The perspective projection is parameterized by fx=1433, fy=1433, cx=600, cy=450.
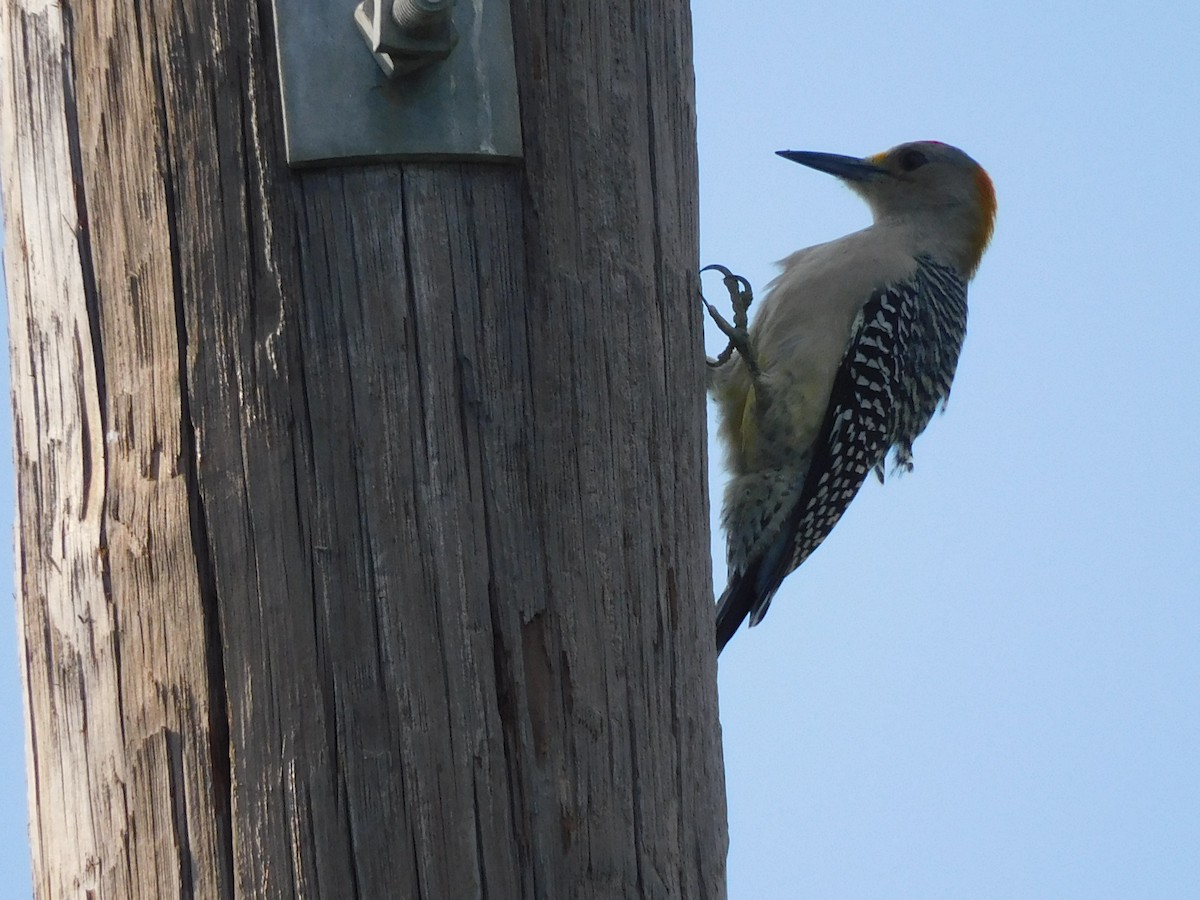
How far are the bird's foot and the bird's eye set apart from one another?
1.55 m

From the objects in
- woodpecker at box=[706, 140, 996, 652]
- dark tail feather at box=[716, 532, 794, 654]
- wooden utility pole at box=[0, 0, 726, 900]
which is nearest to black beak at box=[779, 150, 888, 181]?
woodpecker at box=[706, 140, 996, 652]

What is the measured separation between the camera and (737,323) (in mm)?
5012

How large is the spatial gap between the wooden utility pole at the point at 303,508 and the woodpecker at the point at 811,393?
2.76 m

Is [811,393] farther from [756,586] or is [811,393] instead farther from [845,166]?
[845,166]

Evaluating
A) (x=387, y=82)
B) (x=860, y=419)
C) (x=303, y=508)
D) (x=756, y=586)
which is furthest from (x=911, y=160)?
(x=303, y=508)

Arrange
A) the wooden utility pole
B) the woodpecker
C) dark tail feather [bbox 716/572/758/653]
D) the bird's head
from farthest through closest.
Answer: the bird's head
the woodpecker
dark tail feather [bbox 716/572/758/653]
the wooden utility pole

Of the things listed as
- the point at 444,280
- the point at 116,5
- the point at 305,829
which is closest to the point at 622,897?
the point at 305,829

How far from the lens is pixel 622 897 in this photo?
6.29 ft

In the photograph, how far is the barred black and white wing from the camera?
16.5 ft

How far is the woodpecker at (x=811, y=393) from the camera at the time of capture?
4996 mm

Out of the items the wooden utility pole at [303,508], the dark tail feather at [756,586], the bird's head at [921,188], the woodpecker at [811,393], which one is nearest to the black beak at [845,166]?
the bird's head at [921,188]

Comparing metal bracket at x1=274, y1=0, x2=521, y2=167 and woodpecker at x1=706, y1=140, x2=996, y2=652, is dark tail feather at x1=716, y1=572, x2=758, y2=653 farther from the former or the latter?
metal bracket at x1=274, y1=0, x2=521, y2=167

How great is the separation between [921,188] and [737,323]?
5.49 feet

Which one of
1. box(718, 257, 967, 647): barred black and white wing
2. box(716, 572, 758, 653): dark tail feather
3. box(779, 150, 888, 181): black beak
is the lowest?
box(716, 572, 758, 653): dark tail feather
